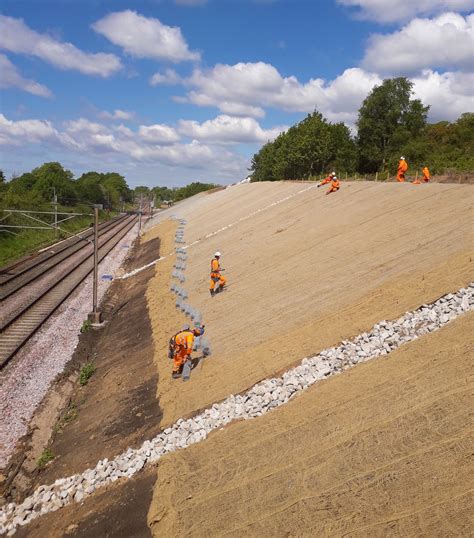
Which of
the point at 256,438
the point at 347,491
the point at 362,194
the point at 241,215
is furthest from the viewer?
the point at 241,215

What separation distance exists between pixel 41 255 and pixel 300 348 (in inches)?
1329

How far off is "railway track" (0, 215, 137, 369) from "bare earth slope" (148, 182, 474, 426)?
554 centimetres

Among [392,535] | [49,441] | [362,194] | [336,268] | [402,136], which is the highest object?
[402,136]

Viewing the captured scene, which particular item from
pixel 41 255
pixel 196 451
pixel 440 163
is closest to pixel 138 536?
pixel 196 451

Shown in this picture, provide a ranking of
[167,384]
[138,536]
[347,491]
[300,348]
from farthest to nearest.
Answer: [167,384] < [300,348] < [138,536] < [347,491]

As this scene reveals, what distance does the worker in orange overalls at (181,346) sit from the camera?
12.5 metres

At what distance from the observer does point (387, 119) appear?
192ft

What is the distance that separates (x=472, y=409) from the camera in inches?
292

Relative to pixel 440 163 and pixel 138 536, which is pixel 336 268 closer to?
pixel 138 536

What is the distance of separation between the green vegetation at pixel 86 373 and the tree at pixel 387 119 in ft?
166

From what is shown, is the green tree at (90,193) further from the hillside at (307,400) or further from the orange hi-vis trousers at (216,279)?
the hillside at (307,400)

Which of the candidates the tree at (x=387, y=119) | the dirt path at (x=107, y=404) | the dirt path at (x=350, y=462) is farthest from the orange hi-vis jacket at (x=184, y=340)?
the tree at (x=387, y=119)

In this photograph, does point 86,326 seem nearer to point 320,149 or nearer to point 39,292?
point 39,292

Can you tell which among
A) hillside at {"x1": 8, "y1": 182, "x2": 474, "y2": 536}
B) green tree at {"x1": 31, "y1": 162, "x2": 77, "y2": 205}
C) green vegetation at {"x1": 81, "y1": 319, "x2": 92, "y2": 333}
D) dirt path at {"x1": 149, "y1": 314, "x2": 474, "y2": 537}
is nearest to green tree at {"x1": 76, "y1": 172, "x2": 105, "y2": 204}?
green tree at {"x1": 31, "y1": 162, "x2": 77, "y2": 205}
